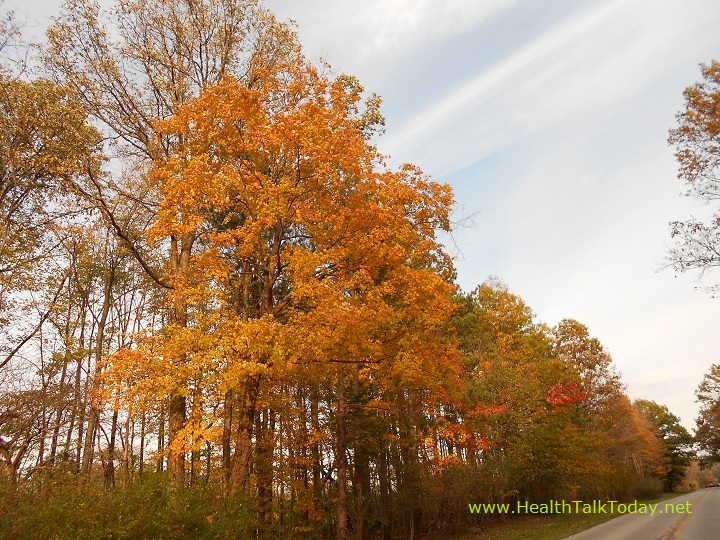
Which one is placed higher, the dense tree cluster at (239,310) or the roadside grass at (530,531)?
the dense tree cluster at (239,310)

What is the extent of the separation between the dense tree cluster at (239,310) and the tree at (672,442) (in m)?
64.8

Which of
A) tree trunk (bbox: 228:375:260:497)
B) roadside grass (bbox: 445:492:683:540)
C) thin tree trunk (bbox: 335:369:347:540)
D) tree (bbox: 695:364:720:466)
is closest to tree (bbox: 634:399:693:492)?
tree (bbox: 695:364:720:466)

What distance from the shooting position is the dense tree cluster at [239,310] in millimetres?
8766

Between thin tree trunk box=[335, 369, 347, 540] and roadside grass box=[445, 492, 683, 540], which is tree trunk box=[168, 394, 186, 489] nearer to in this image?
thin tree trunk box=[335, 369, 347, 540]

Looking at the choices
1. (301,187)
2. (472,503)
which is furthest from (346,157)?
(472,503)

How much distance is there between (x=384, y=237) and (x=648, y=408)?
95.4 m

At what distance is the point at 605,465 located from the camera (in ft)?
107

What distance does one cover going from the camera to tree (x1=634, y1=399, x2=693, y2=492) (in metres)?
72.3

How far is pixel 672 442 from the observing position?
7362cm

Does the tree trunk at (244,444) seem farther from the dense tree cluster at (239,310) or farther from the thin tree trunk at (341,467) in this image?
the thin tree trunk at (341,467)

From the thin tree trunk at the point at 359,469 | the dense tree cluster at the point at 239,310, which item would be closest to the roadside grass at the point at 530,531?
the dense tree cluster at the point at 239,310

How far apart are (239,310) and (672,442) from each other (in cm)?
8354

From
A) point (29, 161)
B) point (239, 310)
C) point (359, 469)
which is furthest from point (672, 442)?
point (29, 161)

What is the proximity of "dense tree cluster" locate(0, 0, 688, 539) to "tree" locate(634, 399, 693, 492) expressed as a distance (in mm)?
64816
